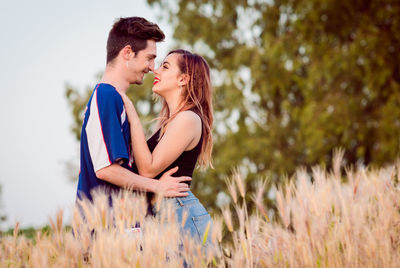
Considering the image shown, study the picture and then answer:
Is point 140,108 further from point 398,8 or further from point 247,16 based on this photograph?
point 398,8

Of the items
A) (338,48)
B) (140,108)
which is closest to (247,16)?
(338,48)

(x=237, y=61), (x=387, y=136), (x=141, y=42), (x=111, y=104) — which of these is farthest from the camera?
(x=237, y=61)

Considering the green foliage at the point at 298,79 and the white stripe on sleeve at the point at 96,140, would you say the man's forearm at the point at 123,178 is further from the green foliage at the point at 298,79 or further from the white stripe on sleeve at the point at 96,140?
the green foliage at the point at 298,79

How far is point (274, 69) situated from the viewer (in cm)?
1425

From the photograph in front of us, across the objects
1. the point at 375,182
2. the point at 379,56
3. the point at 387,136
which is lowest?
the point at 375,182

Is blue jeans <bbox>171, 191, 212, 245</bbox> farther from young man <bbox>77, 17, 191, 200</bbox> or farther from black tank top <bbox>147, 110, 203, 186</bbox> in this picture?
black tank top <bbox>147, 110, 203, 186</bbox>

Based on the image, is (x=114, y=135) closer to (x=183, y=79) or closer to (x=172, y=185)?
(x=172, y=185)

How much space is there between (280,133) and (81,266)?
42.1ft

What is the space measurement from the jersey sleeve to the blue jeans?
1.70ft

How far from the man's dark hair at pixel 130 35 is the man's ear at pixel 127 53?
2 centimetres

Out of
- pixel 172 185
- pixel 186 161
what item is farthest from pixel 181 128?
pixel 172 185

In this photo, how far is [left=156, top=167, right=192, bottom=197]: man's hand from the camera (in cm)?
296

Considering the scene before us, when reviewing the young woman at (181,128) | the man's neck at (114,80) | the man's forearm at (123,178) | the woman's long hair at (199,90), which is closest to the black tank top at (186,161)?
the young woman at (181,128)

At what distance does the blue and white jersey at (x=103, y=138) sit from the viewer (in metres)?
2.79
